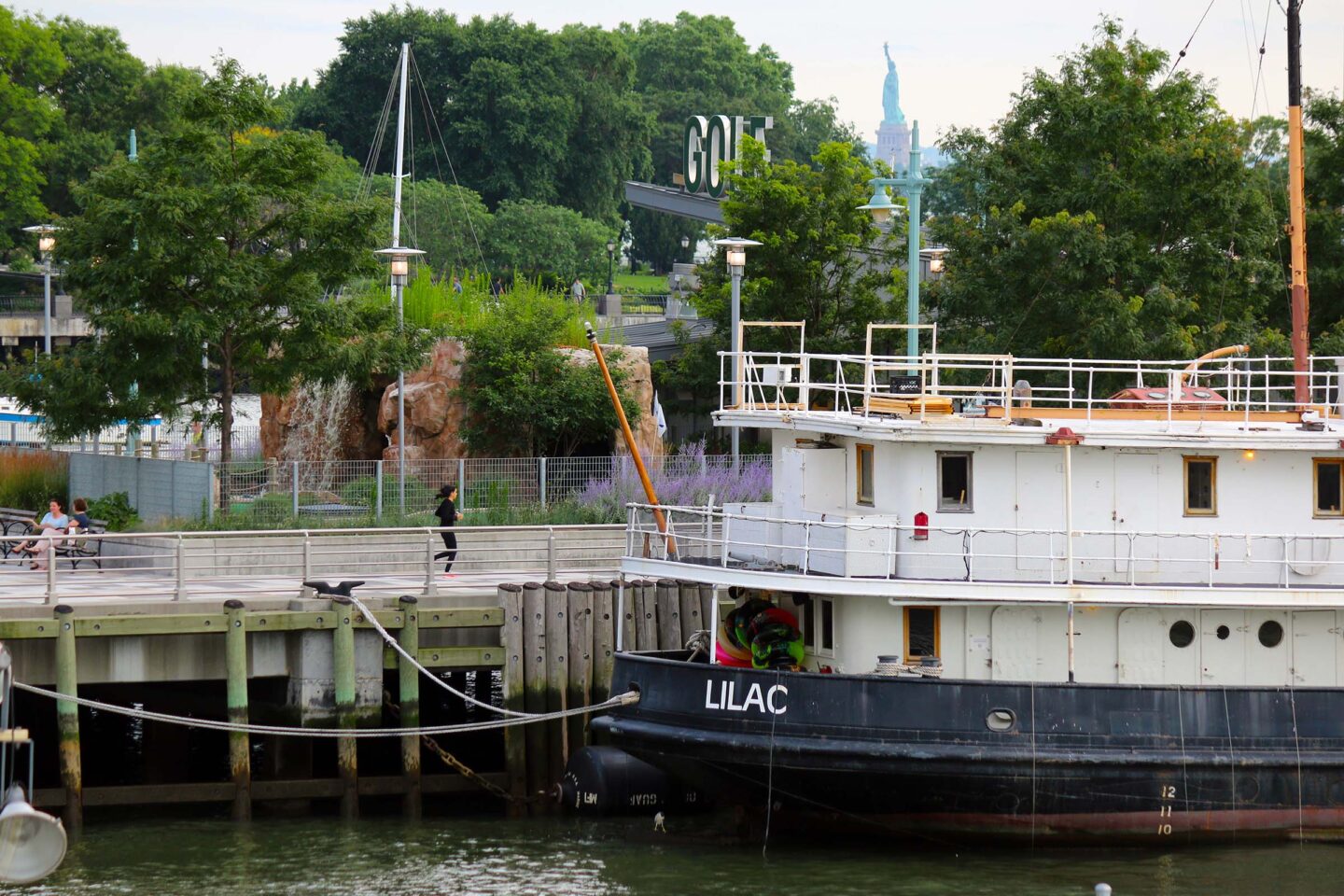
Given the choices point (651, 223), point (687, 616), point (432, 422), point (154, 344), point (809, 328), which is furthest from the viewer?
point (651, 223)

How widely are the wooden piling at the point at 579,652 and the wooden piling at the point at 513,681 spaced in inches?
22.4

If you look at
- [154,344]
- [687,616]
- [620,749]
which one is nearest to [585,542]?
[687,616]

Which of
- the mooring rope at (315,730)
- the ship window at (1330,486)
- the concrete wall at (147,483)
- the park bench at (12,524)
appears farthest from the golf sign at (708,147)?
the mooring rope at (315,730)

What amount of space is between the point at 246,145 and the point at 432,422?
739 centimetres

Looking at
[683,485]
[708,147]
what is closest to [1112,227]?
[683,485]

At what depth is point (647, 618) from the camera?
2555 centimetres

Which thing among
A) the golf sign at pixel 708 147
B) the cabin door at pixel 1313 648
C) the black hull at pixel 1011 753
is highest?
the golf sign at pixel 708 147

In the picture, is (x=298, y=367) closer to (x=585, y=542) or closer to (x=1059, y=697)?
(x=585, y=542)

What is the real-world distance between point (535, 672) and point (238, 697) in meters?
Answer: 3.74

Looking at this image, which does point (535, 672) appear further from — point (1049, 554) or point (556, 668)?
point (1049, 554)

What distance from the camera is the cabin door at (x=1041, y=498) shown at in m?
22.6

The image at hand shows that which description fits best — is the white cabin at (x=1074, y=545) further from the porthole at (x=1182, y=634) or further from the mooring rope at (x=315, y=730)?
the mooring rope at (x=315, y=730)

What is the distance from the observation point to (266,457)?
4012cm

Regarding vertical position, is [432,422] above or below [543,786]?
above
